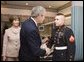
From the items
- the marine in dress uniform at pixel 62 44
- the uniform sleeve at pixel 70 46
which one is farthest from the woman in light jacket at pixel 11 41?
the uniform sleeve at pixel 70 46

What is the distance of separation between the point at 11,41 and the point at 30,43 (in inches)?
32.3

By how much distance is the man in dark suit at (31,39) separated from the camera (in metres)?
1.79

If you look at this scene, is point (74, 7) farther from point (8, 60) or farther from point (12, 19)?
point (8, 60)

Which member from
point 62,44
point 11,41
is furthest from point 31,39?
point 11,41

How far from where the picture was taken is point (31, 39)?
1.78 m

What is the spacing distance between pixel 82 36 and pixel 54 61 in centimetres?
80

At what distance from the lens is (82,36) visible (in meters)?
2.96

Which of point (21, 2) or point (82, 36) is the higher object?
point (21, 2)

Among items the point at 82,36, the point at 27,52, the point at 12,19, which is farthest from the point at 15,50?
the point at 82,36

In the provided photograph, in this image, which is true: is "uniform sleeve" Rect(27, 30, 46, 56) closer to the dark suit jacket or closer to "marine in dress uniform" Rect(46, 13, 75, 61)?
the dark suit jacket

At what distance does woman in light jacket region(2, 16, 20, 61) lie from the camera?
2.54 metres

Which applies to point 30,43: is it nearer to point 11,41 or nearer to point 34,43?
point 34,43

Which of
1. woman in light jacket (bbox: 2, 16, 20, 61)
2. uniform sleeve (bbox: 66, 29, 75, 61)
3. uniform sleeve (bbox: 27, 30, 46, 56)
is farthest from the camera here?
woman in light jacket (bbox: 2, 16, 20, 61)

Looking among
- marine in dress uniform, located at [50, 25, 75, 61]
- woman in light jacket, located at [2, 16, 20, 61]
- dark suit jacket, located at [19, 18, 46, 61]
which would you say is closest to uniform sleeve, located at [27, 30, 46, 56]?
dark suit jacket, located at [19, 18, 46, 61]
